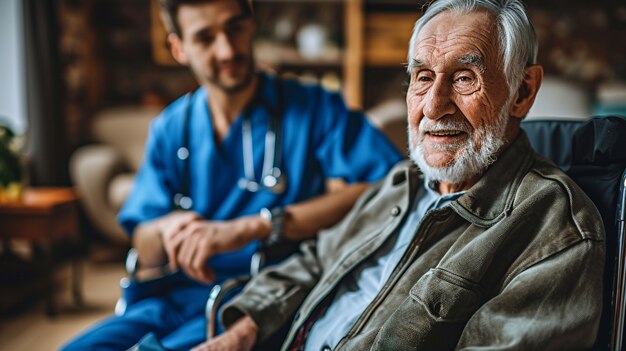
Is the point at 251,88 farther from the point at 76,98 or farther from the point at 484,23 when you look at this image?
the point at 76,98

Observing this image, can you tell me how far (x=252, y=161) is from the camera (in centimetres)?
159

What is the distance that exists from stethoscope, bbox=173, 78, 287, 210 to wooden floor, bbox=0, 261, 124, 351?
1221 millimetres

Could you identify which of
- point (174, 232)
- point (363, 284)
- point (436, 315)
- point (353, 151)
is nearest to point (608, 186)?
point (436, 315)

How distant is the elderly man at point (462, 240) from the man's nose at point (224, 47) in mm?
589

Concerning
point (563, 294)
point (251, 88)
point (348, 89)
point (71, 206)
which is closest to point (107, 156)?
point (71, 206)

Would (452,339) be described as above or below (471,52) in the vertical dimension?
below

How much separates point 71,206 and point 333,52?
7.20 feet

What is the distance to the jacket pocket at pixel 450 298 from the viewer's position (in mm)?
854

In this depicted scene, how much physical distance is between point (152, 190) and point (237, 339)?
0.63m

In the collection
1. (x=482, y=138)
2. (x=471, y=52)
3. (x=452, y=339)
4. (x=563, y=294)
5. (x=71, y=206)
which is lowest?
(x=71, y=206)

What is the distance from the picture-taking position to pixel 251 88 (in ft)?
5.29

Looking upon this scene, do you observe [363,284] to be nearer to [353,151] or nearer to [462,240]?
[462,240]

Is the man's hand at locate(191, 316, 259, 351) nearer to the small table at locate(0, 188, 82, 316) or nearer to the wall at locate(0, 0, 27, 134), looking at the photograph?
the small table at locate(0, 188, 82, 316)

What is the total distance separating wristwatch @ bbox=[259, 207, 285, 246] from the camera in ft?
4.66
